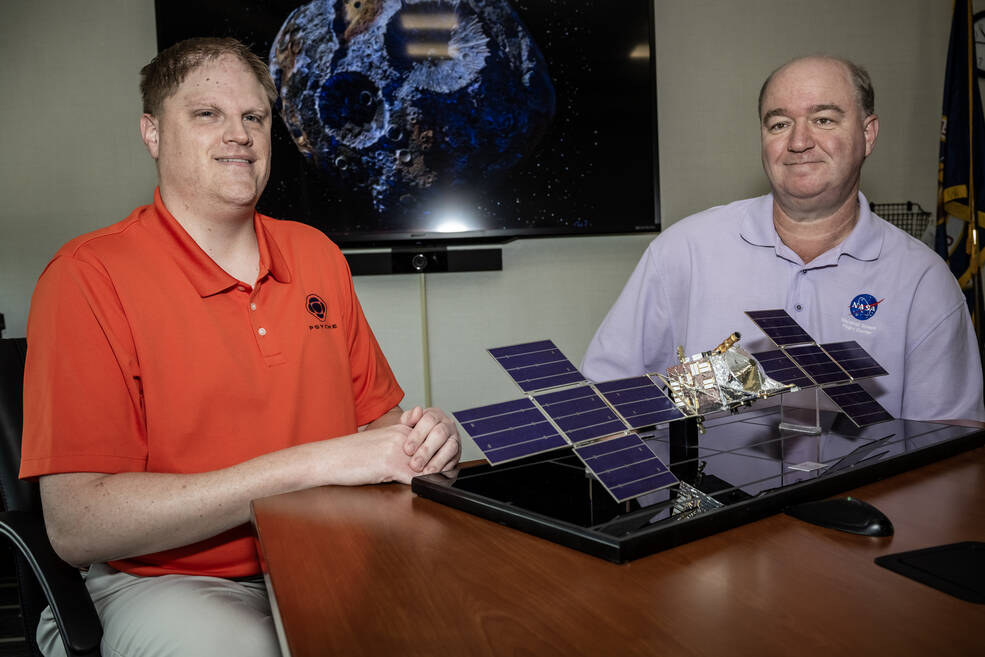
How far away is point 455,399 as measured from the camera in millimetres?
3357

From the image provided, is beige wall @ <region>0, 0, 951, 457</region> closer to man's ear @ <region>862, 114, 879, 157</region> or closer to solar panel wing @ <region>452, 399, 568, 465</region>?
man's ear @ <region>862, 114, 879, 157</region>

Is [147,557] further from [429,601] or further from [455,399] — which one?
[455,399]

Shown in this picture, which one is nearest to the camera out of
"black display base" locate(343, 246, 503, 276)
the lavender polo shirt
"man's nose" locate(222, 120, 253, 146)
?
"man's nose" locate(222, 120, 253, 146)

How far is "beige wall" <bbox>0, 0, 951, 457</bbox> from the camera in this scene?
3.01 metres

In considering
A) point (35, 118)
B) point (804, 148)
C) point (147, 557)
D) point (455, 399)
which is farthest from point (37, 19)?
point (804, 148)

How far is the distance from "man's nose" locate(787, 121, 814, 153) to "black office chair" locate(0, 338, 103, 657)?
69.4 inches

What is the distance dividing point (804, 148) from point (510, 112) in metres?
1.68

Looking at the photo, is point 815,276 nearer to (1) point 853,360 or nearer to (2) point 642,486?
(1) point 853,360

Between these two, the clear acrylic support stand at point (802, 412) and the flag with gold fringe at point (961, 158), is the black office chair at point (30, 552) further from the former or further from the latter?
the flag with gold fringe at point (961, 158)

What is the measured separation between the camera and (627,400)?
40.3 inches

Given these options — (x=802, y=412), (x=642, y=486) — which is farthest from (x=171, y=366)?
(x=802, y=412)

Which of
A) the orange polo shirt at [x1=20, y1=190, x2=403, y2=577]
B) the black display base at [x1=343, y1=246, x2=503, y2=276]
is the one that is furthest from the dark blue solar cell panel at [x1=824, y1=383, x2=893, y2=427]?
the black display base at [x1=343, y1=246, x2=503, y2=276]

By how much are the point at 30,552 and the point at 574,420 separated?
88 centimetres

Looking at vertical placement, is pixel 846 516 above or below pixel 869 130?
below
